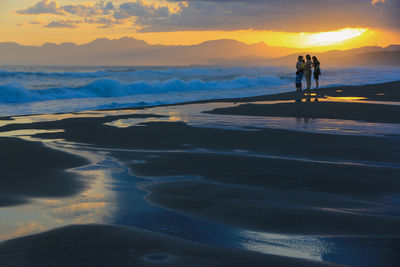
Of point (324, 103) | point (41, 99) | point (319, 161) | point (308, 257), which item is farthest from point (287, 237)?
point (41, 99)

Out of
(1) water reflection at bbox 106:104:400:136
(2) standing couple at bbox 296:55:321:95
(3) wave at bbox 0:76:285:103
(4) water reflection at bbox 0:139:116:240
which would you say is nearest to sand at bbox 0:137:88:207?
(4) water reflection at bbox 0:139:116:240

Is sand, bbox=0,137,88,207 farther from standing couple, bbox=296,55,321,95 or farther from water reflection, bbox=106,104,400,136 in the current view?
standing couple, bbox=296,55,321,95

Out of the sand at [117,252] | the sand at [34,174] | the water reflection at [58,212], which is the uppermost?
the sand at [34,174]

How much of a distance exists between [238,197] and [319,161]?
2425 mm

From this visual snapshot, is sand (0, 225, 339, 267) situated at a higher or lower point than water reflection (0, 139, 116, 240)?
lower

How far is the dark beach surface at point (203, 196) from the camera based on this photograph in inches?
137

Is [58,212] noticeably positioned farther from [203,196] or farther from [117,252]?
[203,196]

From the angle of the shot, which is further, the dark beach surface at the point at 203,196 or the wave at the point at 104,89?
the wave at the point at 104,89

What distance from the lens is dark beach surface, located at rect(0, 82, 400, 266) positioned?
3.49 metres

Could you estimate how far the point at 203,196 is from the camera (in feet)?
16.8

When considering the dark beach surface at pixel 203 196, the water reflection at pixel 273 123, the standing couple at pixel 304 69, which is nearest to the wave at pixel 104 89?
the standing couple at pixel 304 69

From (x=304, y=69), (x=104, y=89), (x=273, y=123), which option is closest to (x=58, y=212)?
(x=273, y=123)

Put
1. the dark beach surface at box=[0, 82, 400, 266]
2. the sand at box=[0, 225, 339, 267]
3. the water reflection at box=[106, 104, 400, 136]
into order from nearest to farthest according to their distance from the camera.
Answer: the sand at box=[0, 225, 339, 267] < the dark beach surface at box=[0, 82, 400, 266] < the water reflection at box=[106, 104, 400, 136]

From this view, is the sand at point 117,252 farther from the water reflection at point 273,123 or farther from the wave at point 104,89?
the wave at point 104,89
